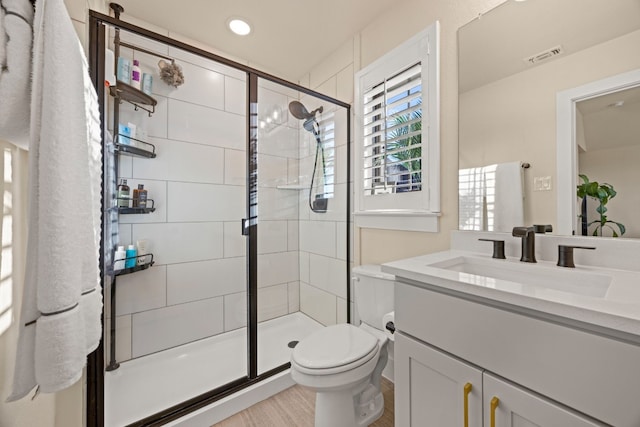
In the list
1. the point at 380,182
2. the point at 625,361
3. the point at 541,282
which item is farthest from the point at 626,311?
the point at 380,182

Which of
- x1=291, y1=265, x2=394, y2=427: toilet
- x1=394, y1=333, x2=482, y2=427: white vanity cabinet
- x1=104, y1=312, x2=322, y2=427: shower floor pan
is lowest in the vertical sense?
x1=104, y1=312, x2=322, y2=427: shower floor pan

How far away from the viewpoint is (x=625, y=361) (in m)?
0.50

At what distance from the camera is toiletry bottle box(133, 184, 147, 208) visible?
1642mm

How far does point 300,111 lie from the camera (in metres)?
2.11

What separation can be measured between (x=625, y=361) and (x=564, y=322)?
3.9 inches

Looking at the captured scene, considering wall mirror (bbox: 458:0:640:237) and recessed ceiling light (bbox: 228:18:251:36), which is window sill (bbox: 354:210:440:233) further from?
recessed ceiling light (bbox: 228:18:251:36)

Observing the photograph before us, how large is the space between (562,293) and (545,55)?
100 cm

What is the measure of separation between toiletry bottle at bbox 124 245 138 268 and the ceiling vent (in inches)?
90.3

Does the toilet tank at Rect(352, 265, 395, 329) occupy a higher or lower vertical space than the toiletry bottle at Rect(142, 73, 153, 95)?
lower

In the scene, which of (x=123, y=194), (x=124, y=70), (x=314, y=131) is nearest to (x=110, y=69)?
(x=124, y=70)

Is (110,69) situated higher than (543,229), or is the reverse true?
(110,69)

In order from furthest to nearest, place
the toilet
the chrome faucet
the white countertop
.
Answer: the toilet
the chrome faucet
the white countertop

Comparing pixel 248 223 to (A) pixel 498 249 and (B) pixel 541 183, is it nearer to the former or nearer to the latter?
(A) pixel 498 249

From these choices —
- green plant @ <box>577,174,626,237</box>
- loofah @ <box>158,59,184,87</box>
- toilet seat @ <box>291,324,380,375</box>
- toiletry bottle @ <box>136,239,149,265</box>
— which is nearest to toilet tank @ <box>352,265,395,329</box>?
toilet seat @ <box>291,324,380,375</box>
